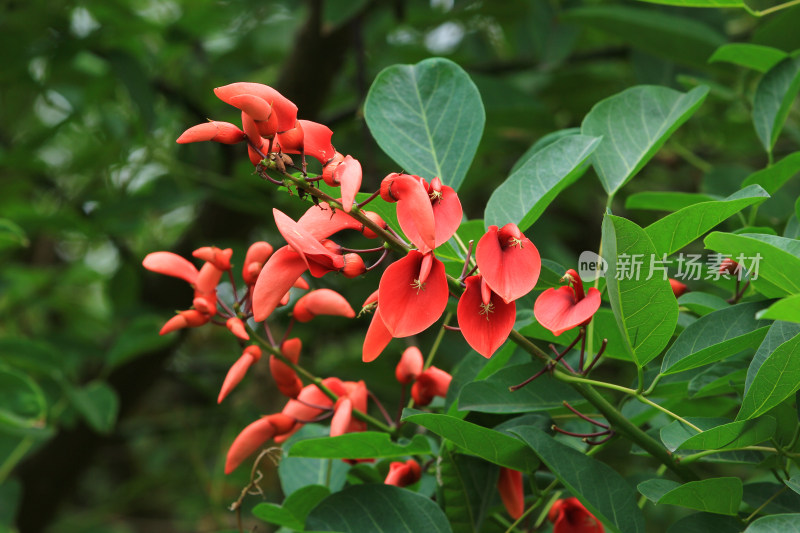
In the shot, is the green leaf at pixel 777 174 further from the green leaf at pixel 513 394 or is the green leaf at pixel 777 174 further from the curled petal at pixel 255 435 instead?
the curled petal at pixel 255 435

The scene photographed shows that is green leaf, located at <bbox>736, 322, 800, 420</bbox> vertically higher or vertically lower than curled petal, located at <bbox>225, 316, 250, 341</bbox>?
higher

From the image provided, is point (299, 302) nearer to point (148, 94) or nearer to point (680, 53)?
point (680, 53)

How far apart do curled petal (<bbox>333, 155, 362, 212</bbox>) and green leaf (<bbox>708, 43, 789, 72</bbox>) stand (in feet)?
1.74

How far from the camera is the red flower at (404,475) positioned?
2.14 ft

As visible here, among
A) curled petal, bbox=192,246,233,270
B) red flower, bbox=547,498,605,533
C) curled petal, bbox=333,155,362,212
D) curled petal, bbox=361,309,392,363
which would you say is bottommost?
red flower, bbox=547,498,605,533

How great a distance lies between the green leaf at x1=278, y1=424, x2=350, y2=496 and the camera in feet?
2.41

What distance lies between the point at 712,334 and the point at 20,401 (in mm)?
945

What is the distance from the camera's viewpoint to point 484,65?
1609 mm

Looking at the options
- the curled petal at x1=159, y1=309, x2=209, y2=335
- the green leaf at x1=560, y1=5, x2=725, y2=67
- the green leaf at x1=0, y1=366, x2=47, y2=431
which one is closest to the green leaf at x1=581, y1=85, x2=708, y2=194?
the curled petal at x1=159, y1=309, x2=209, y2=335

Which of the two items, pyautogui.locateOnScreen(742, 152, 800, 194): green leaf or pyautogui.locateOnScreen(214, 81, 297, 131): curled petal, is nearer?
pyautogui.locateOnScreen(214, 81, 297, 131): curled petal

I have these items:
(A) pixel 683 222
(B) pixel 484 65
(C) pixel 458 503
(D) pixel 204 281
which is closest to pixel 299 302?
(D) pixel 204 281

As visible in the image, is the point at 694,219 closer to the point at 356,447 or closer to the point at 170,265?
the point at 356,447

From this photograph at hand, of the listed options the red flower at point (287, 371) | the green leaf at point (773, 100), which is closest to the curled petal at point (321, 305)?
the red flower at point (287, 371)

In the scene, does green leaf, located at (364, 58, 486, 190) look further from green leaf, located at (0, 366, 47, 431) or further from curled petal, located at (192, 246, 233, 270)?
green leaf, located at (0, 366, 47, 431)
